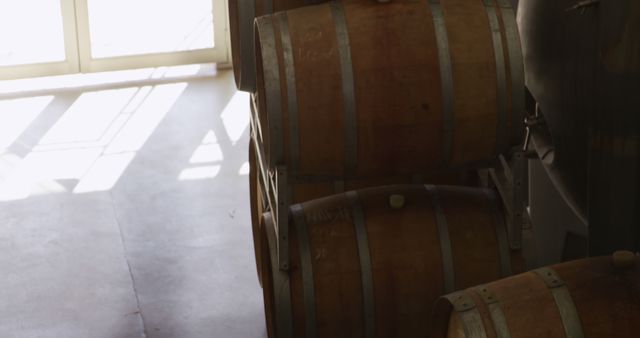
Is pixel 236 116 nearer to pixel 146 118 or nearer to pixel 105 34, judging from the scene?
pixel 146 118

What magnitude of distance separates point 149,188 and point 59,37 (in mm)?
3030

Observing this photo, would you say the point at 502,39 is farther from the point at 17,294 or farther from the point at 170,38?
the point at 170,38

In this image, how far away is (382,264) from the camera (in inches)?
172

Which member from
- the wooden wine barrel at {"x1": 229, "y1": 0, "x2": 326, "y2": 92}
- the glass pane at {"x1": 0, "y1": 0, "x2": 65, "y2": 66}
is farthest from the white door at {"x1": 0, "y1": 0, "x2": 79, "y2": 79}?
the wooden wine barrel at {"x1": 229, "y1": 0, "x2": 326, "y2": 92}

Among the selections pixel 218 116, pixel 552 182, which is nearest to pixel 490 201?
pixel 552 182

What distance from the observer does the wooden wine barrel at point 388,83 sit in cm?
412

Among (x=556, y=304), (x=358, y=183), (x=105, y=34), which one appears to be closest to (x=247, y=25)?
Answer: (x=358, y=183)

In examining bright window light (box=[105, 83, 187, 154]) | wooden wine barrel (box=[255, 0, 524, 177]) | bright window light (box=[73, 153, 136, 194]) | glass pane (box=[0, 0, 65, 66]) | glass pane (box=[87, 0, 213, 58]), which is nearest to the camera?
wooden wine barrel (box=[255, 0, 524, 177])

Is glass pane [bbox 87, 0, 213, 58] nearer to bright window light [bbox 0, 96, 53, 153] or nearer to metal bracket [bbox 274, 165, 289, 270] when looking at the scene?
bright window light [bbox 0, 96, 53, 153]

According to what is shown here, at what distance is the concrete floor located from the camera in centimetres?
601

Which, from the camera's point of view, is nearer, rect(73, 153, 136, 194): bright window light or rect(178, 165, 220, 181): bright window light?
rect(73, 153, 136, 194): bright window light

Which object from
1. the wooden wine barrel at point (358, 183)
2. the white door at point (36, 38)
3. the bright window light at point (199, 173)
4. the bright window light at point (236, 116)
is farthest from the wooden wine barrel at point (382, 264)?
the white door at point (36, 38)

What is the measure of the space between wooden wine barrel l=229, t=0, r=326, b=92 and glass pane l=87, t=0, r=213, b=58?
17.4 feet

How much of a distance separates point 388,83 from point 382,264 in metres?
0.70
